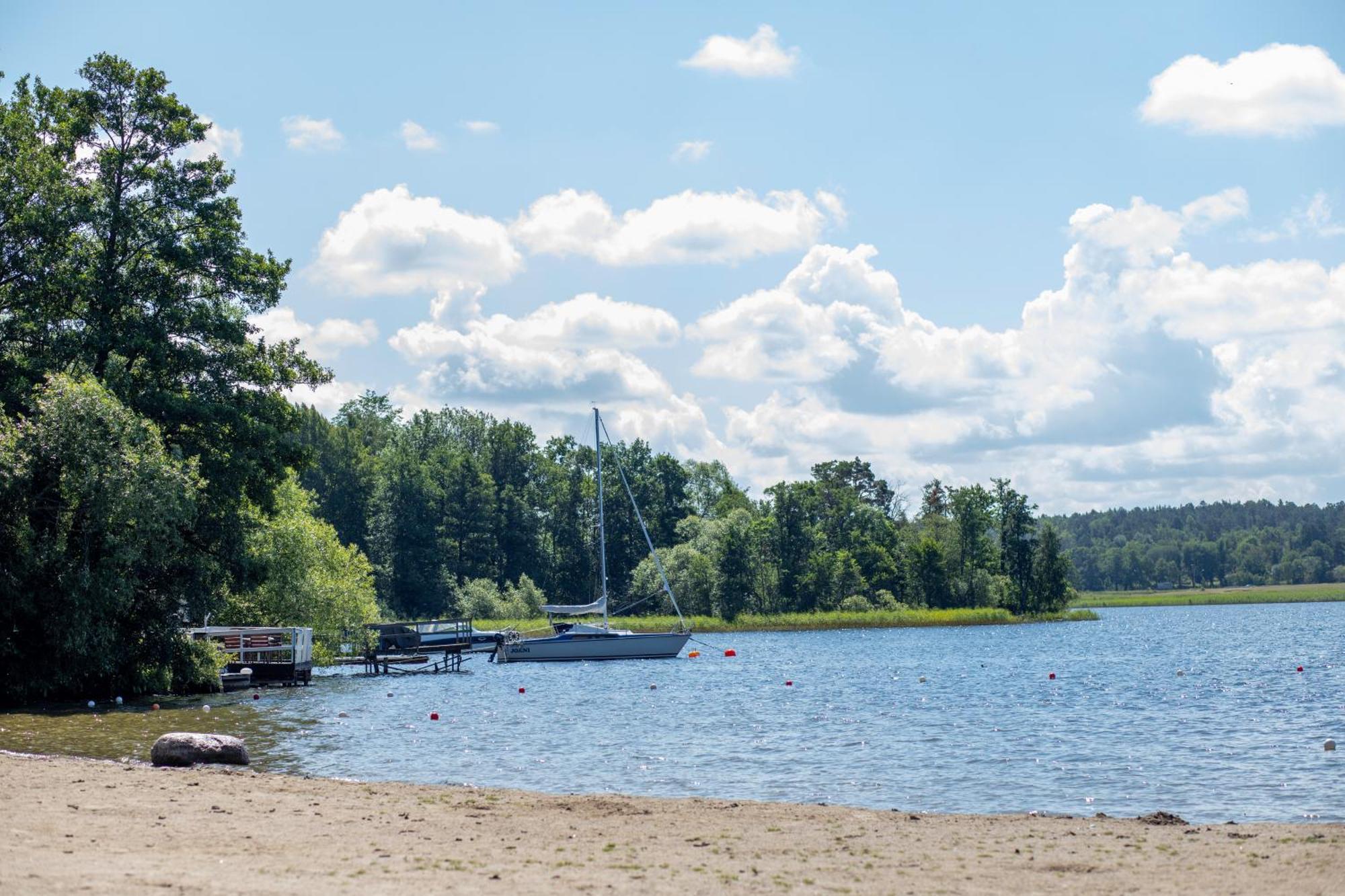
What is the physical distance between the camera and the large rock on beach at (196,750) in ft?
73.9

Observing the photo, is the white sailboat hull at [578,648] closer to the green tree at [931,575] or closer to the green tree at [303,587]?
the green tree at [303,587]

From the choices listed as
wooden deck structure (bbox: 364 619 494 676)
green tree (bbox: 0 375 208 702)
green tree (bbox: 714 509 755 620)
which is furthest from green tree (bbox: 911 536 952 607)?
green tree (bbox: 0 375 208 702)

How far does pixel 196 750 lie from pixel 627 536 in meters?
117

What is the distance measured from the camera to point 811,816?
58.1 ft

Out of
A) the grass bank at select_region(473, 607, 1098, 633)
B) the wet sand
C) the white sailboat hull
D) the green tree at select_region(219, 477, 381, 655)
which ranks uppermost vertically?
the green tree at select_region(219, 477, 381, 655)

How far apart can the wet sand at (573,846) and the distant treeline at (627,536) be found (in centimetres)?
9077

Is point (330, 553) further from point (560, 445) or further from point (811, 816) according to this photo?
point (560, 445)

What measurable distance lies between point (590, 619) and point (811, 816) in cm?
9771

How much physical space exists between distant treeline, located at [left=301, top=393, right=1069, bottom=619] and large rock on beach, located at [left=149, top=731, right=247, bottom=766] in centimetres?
8547

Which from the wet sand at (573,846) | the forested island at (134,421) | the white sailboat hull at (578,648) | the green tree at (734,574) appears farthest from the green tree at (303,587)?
the green tree at (734,574)

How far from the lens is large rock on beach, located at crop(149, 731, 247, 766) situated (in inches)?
887

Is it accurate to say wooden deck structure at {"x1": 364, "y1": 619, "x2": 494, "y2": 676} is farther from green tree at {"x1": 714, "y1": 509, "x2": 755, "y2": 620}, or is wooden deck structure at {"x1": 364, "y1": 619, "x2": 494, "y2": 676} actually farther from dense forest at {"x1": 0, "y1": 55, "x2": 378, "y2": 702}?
green tree at {"x1": 714, "y1": 509, "x2": 755, "y2": 620}

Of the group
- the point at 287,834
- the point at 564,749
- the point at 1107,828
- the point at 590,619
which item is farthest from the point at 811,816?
the point at 590,619

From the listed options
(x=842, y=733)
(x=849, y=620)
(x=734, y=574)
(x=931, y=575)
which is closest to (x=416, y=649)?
(x=842, y=733)
